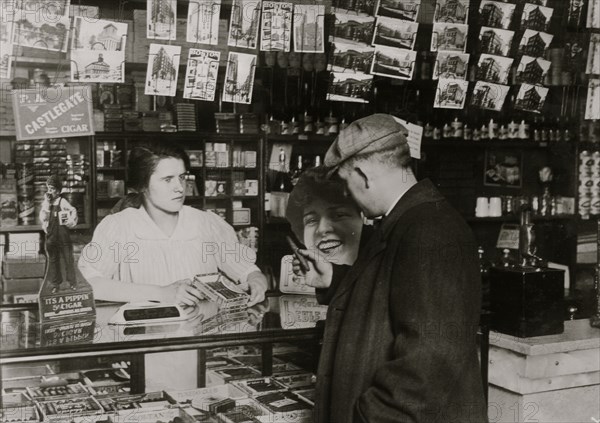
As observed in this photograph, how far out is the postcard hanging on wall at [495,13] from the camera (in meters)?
3.82

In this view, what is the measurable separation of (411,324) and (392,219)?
0.33m

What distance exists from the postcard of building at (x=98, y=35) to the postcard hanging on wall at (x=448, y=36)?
5.35 ft

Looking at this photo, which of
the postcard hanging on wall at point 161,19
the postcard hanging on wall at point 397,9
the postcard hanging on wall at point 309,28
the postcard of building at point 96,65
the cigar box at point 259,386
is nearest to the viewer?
the cigar box at point 259,386

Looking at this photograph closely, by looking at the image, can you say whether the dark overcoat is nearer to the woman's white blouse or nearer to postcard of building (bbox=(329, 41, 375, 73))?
the woman's white blouse

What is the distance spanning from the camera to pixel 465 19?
3660 millimetres

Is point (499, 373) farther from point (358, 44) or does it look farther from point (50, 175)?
point (50, 175)

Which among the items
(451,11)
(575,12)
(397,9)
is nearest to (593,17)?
(575,12)

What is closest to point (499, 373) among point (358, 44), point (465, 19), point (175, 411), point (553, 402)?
point (553, 402)

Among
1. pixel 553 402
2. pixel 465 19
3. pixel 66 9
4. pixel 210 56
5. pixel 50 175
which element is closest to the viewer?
pixel 553 402

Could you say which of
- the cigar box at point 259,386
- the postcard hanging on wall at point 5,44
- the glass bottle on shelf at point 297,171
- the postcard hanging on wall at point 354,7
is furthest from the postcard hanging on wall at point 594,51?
the postcard hanging on wall at point 5,44

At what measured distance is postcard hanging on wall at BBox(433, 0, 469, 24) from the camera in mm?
3635

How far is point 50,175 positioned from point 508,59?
2711 millimetres

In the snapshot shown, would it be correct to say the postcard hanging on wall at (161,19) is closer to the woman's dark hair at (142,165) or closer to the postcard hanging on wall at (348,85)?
the woman's dark hair at (142,165)

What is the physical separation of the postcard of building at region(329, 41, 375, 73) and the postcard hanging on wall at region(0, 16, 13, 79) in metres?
1.46
